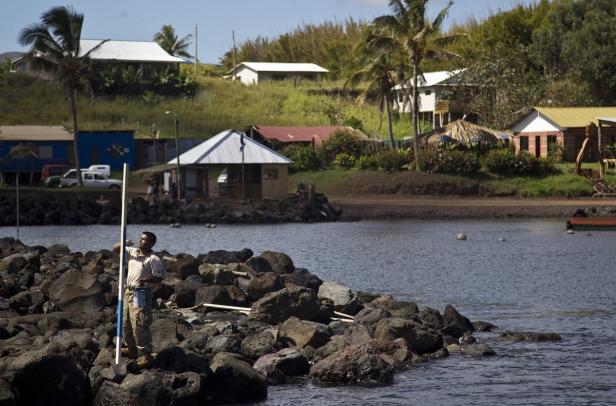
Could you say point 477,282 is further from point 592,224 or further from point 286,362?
point 592,224

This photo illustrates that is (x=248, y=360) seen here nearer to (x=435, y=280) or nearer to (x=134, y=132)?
(x=435, y=280)

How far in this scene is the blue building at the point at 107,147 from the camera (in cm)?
8200

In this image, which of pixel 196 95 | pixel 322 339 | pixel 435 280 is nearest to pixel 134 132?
pixel 196 95

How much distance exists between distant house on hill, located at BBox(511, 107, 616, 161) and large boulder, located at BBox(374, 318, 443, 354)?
52375 mm

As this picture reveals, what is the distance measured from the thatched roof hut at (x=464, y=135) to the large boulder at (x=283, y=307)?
160 feet

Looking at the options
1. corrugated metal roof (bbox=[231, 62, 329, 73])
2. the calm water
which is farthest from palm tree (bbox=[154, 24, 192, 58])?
the calm water

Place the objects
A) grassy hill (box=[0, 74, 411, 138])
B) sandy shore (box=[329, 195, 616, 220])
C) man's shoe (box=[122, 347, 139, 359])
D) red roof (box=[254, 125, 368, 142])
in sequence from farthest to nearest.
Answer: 1. grassy hill (box=[0, 74, 411, 138])
2. red roof (box=[254, 125, 368, 142])
3. sandy shore (box=[329, 195, 616, 220])
4. man's shoe (box=[122, 347, 139, 359])

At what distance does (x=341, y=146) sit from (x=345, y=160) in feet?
6.28

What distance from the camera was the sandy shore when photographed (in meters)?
64.0

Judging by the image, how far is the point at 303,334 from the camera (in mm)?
21219

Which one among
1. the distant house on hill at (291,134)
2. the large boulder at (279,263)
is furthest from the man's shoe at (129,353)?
the distant house on hill at (291,134)

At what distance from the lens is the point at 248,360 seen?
64.5ft

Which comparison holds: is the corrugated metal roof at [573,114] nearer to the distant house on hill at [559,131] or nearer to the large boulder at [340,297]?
the distant house on hill at [559,131]

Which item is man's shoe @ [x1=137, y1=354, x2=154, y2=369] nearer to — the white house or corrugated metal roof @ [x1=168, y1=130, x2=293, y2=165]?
corrugated metal roof @ [x1=168, y1=130, x2=293, y2=165]
